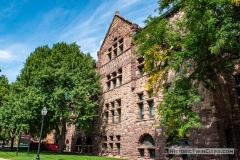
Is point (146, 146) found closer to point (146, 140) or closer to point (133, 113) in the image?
point (146, 140)

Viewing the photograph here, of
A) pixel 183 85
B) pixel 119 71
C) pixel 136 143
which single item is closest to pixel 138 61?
pixel 119 71

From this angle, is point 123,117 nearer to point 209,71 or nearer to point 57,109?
point 57,109

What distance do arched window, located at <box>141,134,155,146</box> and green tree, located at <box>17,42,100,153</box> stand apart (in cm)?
688

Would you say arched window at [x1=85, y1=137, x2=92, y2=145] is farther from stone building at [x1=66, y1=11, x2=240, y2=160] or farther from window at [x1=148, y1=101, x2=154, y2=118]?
window at [x1=148, y1=101, x2=154, y2=118]

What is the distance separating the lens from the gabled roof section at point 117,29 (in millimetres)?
23759

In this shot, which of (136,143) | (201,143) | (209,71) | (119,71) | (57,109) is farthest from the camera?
(119,71)

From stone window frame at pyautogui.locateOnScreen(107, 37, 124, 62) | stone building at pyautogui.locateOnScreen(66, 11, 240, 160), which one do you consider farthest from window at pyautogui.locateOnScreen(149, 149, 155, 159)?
stone window frame at pyautogui.locateOnScreen(107, 37, 124, 62)

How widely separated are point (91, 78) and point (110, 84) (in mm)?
2406

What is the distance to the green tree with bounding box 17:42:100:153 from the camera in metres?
21.6

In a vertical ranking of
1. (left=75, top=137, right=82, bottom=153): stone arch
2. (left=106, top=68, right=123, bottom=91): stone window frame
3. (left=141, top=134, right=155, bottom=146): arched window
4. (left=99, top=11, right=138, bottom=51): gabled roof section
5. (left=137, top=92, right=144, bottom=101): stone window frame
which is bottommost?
(left=75, top=137, right=82, bottom=153): stone arch

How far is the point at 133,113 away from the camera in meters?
20.3

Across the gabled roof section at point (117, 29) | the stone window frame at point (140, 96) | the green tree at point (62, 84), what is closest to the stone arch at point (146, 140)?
the stone window frame at point (140, 96)

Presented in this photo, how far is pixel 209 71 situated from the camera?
12.0 metres

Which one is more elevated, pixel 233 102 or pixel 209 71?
pixel 209 71
